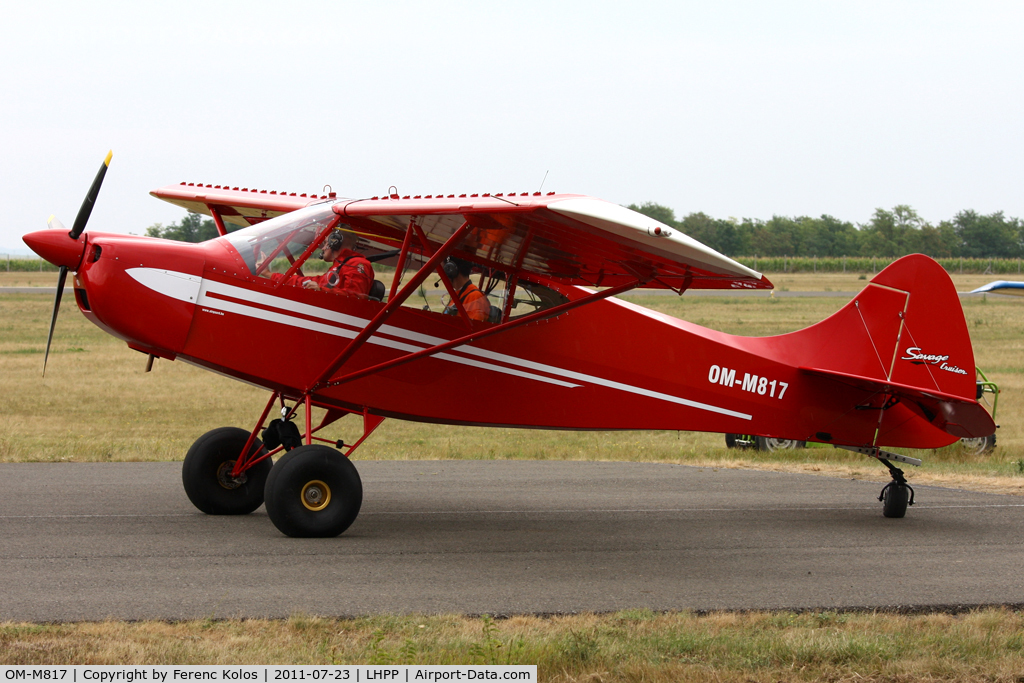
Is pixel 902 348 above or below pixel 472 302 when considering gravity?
above

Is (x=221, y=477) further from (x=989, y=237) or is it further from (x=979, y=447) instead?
(x=989, y=237)

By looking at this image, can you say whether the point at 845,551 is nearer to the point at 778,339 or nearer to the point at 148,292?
the point at 778,339

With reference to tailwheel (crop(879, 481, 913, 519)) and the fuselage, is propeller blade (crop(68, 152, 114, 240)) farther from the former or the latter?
tailwheel (crop(879, 481, 913, 519))

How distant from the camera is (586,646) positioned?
17.2 ft

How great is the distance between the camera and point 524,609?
6238 mm

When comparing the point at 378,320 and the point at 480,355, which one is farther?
the point at 480,355

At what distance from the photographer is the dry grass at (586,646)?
500 centimetres

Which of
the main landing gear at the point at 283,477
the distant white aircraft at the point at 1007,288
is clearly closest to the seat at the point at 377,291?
the main landing gear at the point at 283,477

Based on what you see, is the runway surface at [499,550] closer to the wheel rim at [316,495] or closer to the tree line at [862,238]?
the wheel rim at [316,495]

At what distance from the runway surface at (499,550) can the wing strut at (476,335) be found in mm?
1408

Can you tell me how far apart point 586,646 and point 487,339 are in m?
4.17

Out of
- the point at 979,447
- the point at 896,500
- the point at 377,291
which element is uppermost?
the point at 377,291
